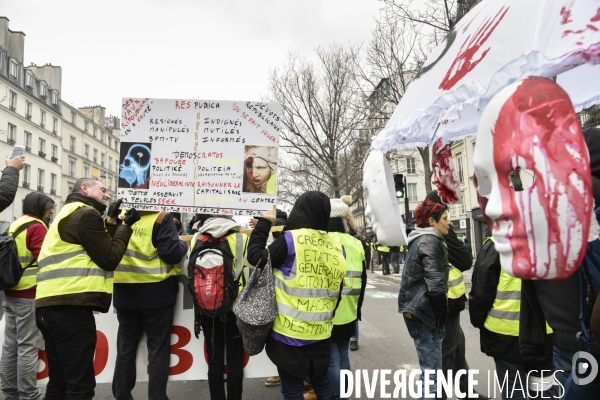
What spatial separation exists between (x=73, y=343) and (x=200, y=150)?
1766 mm

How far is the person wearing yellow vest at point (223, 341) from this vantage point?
346cm

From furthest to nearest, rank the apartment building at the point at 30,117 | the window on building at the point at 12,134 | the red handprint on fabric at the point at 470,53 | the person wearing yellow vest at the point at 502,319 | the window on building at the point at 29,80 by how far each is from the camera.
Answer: the window on building at the point at 29,80 < the window on building at the point at 12,134 < the apartment building at the point at 30,117 < the person wearing yellow vest at the point at 502,319 < the red handprint on fabric at the point at 470,53

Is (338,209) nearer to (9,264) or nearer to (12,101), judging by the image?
(9,264)

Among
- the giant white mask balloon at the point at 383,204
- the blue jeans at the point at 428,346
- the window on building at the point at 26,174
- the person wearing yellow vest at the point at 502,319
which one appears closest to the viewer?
the giant white mask balloon at the point at 383,204

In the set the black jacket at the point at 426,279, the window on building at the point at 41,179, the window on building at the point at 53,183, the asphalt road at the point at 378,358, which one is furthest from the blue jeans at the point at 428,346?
the window on building at the point at 53,183

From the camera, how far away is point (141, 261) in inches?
139

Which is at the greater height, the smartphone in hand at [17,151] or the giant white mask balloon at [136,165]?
the smartphone in hand at [17,151]

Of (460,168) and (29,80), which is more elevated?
(29,80)

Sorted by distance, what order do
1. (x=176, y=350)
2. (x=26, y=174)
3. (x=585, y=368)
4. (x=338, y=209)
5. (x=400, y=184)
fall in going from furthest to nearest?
(x=26, y=174)
(x=400, y=184)
(x=338, y=209)
(x=176, y=350)
(x=585, y=368)

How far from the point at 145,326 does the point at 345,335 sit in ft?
5.78

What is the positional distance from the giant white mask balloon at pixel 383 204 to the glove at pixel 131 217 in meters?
2.10

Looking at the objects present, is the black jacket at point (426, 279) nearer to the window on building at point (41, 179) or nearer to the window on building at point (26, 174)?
the window on building at point (26, 174)

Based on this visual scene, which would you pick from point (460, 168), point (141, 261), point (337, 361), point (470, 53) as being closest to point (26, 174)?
point (460, 168)

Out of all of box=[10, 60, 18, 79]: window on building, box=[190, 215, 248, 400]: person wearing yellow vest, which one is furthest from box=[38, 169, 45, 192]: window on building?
box=[190, 215, 248, 400]: person wearing yellow vest
